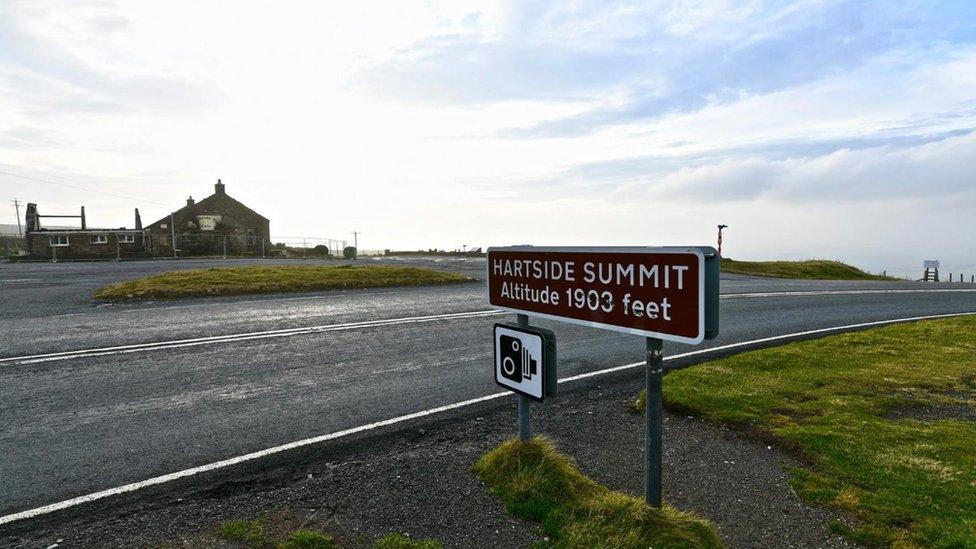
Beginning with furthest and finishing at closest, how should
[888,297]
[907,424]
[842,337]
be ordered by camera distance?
[888,297] < [842,337] < [907,424]

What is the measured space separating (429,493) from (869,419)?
4.64 metres

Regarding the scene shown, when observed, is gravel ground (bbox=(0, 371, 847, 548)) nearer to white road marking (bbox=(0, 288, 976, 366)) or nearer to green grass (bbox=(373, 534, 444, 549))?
green grass (bbox=(373, 534, 444, 549))

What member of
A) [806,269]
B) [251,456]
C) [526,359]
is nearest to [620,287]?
[526,359]

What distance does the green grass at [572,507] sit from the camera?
3241 mm

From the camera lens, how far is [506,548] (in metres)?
3.28

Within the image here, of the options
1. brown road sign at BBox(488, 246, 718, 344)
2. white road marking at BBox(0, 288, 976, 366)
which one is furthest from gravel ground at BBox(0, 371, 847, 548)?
white road marking at BBox(0, 288, 976, 366)

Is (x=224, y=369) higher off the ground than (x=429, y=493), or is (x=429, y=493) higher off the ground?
(x=224, y=369)

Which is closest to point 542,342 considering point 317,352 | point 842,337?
point 317,352

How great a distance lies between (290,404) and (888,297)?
1952 centimetres

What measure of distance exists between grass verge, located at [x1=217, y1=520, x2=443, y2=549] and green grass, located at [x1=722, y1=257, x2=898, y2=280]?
32009 millimetres

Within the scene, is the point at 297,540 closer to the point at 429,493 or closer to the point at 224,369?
the point at 429,493

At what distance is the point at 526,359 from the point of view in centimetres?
392

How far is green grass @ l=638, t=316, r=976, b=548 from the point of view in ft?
12.1

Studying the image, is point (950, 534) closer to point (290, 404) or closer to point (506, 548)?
point (506, 548)
